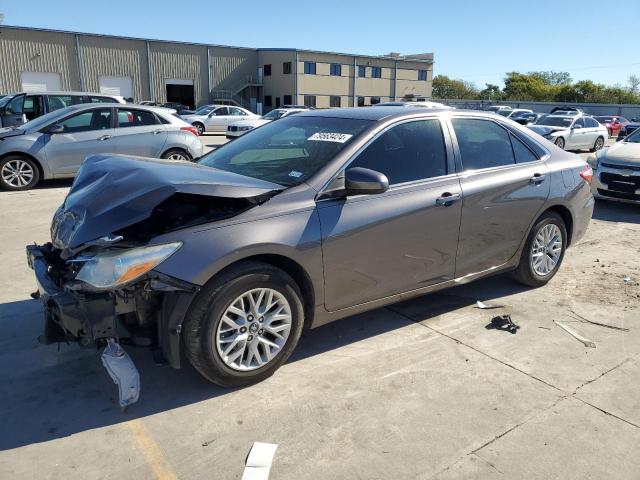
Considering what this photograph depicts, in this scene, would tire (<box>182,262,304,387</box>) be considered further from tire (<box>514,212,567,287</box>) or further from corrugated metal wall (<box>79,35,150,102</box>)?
corrugated metal wall (<box>79,35,150,102</box>)

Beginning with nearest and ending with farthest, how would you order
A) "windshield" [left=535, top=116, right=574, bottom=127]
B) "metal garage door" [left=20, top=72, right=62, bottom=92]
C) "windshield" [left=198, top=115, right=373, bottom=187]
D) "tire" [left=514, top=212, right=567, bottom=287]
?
"windshield" [left=198, top=115, right=373, bottom=187] → "tire" [left=514, top=212, right=567, bottom=287] → "windshield" [left=535, top=116, right=574, bottom=127] → "metal garage door" [left=20, top=72, right=62, bottom=92]

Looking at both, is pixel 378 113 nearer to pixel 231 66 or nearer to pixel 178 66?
pixel 178 66

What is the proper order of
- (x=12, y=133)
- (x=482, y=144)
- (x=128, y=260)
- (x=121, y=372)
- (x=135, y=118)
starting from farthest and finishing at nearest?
(x=135, y=118)
(x=12, y=133)
(x=482, y=144)
(x=121, y=372)
(x=128, y=260)

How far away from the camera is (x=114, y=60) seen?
147ft

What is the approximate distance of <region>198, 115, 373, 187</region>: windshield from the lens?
3.65 meters

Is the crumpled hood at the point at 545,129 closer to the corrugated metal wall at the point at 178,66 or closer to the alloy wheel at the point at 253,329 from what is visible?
the alloy wheel at the point at 253,329

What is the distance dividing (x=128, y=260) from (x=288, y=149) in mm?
1660

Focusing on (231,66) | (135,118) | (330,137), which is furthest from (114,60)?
(330,137)

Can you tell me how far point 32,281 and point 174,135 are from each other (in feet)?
19.4

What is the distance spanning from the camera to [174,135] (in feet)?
34.0

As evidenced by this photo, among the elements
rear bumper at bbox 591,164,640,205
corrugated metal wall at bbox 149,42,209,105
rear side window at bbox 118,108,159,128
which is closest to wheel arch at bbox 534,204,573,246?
rear bumper at bbox 591,164,640,205

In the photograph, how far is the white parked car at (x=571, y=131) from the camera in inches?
754

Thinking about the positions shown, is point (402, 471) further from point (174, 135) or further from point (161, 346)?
point (174, 135)

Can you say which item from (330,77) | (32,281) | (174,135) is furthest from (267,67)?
(32,281)
